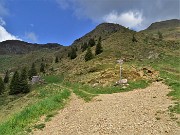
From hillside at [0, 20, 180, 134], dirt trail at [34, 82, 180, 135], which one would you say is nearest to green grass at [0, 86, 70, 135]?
hillside at [0, 20, 180, 134]

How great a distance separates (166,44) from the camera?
240 ft

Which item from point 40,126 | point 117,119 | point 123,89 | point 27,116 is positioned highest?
point 123,89

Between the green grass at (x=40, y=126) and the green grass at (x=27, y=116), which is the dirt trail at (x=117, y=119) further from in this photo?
the green grass at (x=27, y=116)

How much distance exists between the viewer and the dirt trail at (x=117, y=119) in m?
15.8

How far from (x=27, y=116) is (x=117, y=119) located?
20.4 ft

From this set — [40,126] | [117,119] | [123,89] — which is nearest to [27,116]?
[40,126]

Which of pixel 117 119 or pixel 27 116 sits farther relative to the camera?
pixel 27 116

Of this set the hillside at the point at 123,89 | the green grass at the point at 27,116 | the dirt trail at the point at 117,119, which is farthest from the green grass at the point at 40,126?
the green grass at the point at 27,116

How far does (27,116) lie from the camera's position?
20.4 metres

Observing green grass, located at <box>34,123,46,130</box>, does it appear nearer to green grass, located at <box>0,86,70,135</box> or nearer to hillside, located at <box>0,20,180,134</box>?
hillside, located at <box>0,20,180,134</box>

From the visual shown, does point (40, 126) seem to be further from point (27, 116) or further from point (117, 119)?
point (117, 119)

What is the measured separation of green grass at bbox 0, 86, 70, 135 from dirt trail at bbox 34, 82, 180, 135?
111cm

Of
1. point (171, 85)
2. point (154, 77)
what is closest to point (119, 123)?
point (171, 85)

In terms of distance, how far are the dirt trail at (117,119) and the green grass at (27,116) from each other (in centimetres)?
111
